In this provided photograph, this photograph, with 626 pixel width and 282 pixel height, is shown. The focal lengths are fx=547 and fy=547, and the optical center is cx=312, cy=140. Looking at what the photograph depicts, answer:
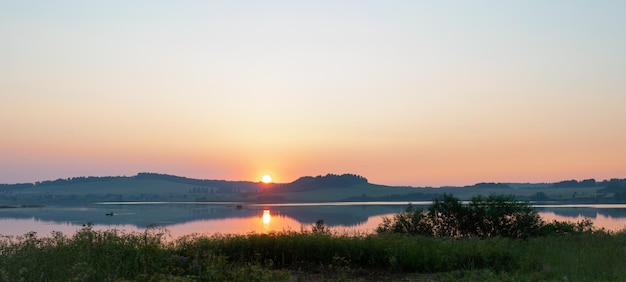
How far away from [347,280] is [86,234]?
6.43 m

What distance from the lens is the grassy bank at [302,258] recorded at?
428 inches

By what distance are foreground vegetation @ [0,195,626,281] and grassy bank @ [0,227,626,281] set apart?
2cm

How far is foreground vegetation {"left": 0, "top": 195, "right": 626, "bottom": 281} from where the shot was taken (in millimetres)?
10781

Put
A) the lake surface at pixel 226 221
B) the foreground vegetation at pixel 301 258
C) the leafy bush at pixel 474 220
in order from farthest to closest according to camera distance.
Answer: the lake surface at pixel 226 221 → the leafy bush at pixel 474 220 → the foreground vegetation at pixel 301 258

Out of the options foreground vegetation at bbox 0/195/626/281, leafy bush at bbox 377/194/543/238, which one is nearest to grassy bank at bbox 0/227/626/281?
foreground vegetation at bbox 0/195/626/281

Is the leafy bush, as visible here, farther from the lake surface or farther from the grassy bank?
the grassy bank

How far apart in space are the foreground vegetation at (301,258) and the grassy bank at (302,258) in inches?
0.9

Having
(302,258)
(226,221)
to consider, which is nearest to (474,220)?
(302,258)

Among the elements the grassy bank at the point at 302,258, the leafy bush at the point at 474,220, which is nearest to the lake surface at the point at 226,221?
the leafy bush at the point at 474,220

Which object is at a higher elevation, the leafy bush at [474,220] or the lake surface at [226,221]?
the leafy bush at [474,220]

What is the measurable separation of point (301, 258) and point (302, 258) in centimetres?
3

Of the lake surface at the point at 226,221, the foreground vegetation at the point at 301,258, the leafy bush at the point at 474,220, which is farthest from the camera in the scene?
the lake surface at the point at 226,221

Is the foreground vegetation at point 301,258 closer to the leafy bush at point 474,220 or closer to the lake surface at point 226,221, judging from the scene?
the leafy bush at point 474,220

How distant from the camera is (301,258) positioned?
14.8m
